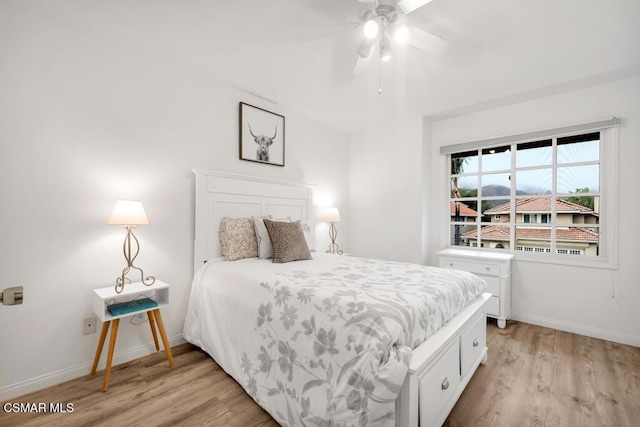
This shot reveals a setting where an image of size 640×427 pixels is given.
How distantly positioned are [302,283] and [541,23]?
2.40 m

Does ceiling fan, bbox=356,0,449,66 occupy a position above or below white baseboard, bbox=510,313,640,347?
above

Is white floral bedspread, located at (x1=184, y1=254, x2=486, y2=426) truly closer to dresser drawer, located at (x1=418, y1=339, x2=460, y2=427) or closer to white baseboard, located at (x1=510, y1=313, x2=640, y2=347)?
dresser drawer, located at (x1=418, y1=339, x2=460, y2=427)

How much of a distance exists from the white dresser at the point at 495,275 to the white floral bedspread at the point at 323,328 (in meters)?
1.06

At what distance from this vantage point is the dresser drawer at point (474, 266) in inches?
120

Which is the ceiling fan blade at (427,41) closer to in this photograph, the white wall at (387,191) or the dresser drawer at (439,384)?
the white wall at (387,191)

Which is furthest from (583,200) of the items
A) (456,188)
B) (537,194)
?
(456,188)

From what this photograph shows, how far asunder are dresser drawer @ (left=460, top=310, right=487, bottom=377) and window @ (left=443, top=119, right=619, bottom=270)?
161 centimetres

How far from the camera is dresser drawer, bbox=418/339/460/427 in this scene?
1.35 meters

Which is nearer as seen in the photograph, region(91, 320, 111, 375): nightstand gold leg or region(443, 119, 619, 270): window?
region(91, 320, 111, 375): nightstand gold leg

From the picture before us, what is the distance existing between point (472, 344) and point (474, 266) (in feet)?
4.78

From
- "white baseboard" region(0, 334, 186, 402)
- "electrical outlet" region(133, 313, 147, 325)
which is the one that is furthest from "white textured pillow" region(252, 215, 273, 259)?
"white baseboard" region(0, 334, 186, 402)

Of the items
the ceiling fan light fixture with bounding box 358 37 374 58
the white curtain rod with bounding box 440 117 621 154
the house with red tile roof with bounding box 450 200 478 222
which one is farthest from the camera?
the house with red tile roof with bounding box 450 200 478 222

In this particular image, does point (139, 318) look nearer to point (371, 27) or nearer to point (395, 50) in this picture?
point (371, 27)

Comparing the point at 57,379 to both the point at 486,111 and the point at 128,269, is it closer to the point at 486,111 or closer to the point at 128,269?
the point at 128,269
